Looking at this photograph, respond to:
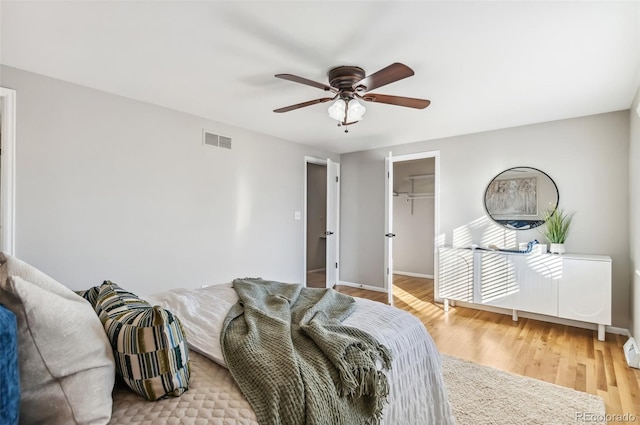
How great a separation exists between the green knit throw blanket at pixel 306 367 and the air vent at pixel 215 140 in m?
2.57

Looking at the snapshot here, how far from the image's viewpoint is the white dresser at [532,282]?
3.10 metres

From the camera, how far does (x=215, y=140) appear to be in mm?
3688

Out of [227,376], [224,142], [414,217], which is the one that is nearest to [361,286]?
[414,217]

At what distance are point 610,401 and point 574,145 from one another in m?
2.64

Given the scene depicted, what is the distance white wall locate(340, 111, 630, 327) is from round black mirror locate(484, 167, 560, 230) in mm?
77

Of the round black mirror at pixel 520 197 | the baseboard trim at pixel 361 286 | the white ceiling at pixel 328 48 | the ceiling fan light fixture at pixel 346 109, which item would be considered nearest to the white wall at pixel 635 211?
the white ceiling at pixel 328 48

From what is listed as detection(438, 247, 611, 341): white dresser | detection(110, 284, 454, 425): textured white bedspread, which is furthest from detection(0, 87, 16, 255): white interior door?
detection(438, 247, 611, 341): white dresser

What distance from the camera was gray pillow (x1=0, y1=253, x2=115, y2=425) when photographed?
795mm

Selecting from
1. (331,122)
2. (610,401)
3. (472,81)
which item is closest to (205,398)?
(610,401)

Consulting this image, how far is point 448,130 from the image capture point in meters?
4.03

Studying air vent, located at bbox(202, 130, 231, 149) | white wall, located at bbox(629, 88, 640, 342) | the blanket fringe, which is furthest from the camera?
air vent, located at bbox(202, 130, 231, 149)

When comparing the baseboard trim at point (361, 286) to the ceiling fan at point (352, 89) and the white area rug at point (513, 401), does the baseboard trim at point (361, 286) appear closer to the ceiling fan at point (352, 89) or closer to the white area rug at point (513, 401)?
the white area rug at point (513, 401)

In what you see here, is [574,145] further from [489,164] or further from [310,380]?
[310,380]

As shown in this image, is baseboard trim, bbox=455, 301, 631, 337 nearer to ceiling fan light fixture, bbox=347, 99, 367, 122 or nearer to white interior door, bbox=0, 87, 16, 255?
ceiling fan light fixture, bbox=347, 99, 367, 122
